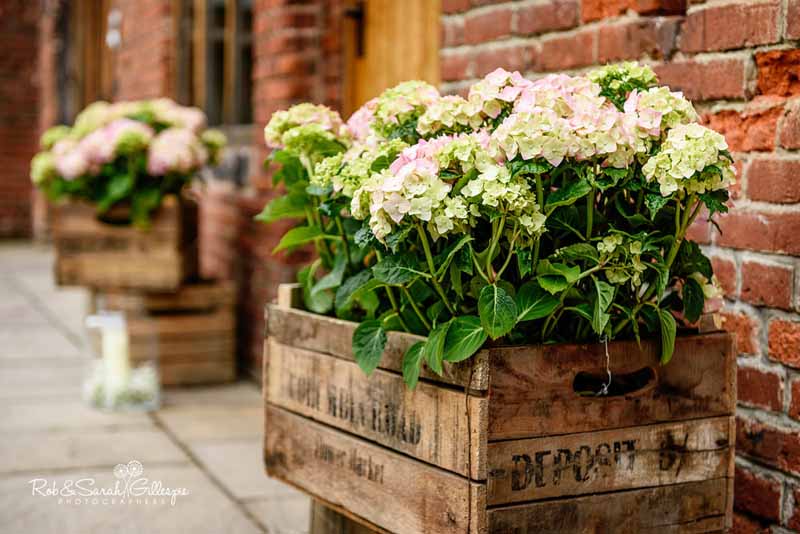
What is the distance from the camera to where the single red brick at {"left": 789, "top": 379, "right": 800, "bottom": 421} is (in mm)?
2186

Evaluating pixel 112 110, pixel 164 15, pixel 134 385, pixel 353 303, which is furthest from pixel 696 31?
pixel 164 15

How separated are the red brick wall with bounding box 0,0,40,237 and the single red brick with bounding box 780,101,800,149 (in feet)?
39.4

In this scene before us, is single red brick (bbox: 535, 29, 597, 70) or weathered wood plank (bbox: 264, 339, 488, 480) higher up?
single red brick (bbox: 535, 29, 597, 70)

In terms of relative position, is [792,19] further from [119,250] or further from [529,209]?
[119,250]

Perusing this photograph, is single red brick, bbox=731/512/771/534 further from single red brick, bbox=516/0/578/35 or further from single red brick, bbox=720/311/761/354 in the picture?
single red brick, bbox=516/0/578/35

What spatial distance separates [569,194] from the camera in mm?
1808

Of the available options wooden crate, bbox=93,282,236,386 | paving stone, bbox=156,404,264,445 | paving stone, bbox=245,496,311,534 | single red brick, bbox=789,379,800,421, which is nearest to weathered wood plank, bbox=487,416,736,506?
single red brick, bbox=789,379,800,421

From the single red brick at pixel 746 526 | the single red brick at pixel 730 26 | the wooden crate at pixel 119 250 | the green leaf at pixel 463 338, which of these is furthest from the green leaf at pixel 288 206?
the wooden crate at pixel 119 250

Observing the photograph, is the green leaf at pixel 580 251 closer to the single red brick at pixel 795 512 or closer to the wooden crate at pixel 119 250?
the single red brick at pixel 795 512

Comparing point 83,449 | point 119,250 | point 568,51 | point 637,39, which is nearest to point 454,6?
point 568,51

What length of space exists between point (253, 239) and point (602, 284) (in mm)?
3484

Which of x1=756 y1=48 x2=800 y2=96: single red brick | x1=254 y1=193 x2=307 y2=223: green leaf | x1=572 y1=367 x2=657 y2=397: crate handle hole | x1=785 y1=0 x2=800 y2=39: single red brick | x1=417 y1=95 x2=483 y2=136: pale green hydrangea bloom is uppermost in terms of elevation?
x1=785 y1=0 x2=800 y2=39: single red brick

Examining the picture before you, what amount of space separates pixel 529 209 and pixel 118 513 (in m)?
1.89

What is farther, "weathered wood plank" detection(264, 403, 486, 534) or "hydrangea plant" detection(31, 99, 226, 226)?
"hydrangea plant" detection(31, 99, 226, 226)
